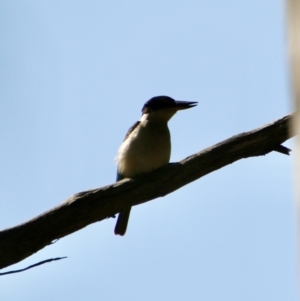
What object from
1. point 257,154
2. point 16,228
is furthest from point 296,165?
point 257,154

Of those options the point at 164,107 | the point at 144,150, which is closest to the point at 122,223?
the point at 144,150

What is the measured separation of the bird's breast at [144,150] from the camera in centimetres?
534

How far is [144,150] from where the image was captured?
546cm

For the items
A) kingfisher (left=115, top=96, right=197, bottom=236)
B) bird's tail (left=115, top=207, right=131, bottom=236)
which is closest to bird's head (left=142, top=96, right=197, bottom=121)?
kingfisher (left=115, top=96, right=197, bottom=236)

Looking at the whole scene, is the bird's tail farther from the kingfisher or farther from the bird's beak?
the bird's beak

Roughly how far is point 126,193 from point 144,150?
1.65 meters

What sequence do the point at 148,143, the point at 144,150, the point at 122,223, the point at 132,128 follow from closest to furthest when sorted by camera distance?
the point at 144,150, the point at 148,143, the point at 122,223, the point at 132,128

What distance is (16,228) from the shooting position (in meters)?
3.27

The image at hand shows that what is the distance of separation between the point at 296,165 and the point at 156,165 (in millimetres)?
4545

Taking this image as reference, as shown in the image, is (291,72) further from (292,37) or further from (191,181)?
(191,181)

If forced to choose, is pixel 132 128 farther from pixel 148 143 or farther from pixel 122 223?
pixel 122 223

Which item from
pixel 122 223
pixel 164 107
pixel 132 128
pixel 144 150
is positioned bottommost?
pixel 122 223

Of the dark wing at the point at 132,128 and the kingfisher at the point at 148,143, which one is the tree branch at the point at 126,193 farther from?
the dark wing at the point at 132,128

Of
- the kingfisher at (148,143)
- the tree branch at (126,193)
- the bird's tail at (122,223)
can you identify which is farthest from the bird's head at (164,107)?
the tree branch at (126,193)
